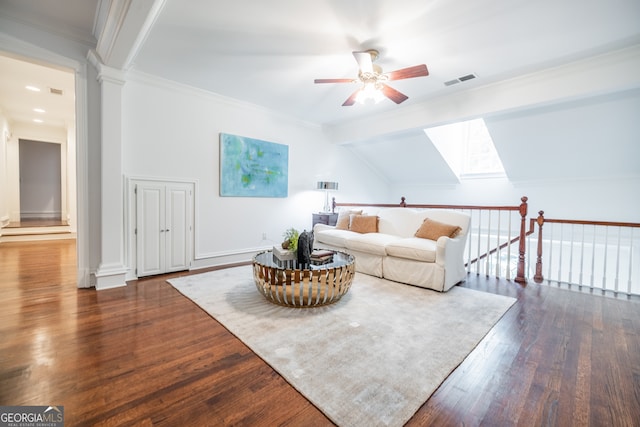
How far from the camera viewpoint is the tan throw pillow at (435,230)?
352 centimetres

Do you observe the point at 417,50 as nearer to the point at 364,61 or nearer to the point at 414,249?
the point at 364,61

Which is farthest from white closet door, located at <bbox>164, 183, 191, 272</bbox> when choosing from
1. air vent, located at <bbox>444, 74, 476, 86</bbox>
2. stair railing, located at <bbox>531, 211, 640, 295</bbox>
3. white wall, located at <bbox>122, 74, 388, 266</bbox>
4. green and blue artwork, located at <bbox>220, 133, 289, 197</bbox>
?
stair railing, located at <bbox>531, 211, 640, 295</bbox>

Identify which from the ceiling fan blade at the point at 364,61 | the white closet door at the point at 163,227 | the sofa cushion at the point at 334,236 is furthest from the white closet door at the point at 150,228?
the ceiling fan blade at the point at 364,61

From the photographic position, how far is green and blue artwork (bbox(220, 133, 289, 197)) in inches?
174

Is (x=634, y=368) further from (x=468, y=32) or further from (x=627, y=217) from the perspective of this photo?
(x=627, y=217)

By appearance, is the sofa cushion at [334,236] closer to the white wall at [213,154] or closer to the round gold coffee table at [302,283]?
the white wall at [213,154]

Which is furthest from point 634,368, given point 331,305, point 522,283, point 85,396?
point 85,396

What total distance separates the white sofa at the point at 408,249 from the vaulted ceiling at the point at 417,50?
1.72 meters

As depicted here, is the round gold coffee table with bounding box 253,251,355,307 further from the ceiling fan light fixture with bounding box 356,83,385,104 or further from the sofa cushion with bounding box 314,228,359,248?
the ceiling fan light fixture with bounding box 356,83,385,104

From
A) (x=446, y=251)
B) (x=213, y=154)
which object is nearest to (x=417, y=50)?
(x=446, y=251)

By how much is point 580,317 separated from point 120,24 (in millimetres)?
5019

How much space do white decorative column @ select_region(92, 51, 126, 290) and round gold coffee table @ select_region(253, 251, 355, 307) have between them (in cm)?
191

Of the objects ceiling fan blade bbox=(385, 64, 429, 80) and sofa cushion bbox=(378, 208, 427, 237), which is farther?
sofa cushion bbox=(378, 208, 427, 237)

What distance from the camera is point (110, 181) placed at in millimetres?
3236
